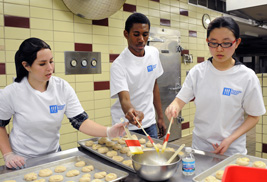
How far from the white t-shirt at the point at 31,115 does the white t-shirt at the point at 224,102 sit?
102 centimetres

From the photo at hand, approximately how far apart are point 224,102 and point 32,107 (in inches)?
51.0

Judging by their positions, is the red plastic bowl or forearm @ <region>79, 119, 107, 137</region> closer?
the red plastic bowl

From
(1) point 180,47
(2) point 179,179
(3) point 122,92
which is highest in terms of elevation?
(1) point 180,47

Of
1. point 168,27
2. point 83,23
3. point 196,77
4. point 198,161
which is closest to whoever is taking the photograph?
point 198,161

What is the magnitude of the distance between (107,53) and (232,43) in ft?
7.63

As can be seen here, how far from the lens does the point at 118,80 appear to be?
2.11 m

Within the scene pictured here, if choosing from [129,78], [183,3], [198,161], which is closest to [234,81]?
[198,161]

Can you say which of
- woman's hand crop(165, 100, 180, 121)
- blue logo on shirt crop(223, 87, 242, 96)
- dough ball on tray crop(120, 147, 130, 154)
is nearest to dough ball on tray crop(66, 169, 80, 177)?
dough ball on tray crop(120, 147, 130, 154)

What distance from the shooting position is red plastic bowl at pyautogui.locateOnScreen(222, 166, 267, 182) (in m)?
0.83

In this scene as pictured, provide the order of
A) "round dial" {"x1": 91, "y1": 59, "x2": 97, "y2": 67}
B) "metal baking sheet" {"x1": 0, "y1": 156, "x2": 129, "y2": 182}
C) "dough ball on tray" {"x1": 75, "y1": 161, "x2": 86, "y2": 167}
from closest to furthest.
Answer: "metal baking sheet" {"x1": 0, "y1": 156, "x2": 129, "y2": 182} < "dough ball on tray" {"x1": 75, "y1": 161, "x2": 86, "y2": 167} < "round dial" {"x1": 91, "y1": 59, "x2": 97, "y2": 67}

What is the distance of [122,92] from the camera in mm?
2053

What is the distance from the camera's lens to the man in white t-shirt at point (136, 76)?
7.01 feet

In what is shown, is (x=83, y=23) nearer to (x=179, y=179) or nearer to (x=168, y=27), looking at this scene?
(x=168, y=27)

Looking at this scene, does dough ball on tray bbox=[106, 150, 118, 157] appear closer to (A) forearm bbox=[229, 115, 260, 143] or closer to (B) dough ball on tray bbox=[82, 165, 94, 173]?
(B) dough ball on tray bbox=[82, 165, 94, 173]
